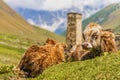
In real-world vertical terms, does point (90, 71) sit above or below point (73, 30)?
below

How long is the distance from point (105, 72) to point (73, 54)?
27.5ft

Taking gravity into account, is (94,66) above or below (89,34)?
below

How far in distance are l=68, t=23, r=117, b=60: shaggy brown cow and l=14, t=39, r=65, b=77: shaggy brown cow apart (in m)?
1.15

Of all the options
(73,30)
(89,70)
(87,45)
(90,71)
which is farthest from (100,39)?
(73,30)

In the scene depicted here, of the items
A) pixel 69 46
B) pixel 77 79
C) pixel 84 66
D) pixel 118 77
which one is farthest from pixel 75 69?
pixel 69 46

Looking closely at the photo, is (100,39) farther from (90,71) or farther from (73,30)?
(73,30)

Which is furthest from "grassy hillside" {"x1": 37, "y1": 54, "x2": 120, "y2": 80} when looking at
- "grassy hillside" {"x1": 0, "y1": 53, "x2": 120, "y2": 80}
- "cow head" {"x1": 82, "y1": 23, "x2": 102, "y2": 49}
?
"cow head" {"x1": 82, "y1": 23, "x2": 102, "y2": 49}

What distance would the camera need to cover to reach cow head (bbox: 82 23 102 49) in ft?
87.9

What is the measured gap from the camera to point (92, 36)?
27188 millimetres

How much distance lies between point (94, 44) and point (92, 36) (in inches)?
23.7

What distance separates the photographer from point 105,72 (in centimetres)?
2048

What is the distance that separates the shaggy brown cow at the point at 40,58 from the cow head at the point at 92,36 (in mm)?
2139

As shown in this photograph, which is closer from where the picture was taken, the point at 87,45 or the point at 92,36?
the point at 92,36

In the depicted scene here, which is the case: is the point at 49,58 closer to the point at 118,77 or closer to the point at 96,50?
the point at 96,50
